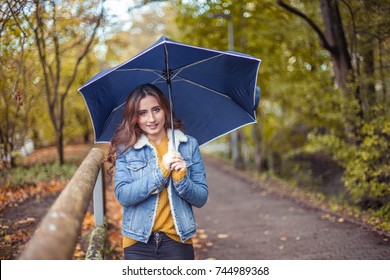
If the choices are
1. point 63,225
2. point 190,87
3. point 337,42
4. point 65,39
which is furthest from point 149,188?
point 65,39

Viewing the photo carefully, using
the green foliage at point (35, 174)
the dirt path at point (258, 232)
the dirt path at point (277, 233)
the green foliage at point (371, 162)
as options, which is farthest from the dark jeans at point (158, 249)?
the green foliage at point (371, 162)

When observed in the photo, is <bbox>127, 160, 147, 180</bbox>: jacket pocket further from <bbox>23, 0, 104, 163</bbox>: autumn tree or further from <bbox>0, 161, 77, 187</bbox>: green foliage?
<bbox>23, 0, 104, 163</bbox>: autumn tree

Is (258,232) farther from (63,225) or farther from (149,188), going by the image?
(63,225)

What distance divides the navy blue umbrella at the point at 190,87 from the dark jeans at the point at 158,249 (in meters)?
0.98

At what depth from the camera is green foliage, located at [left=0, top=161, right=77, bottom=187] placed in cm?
653

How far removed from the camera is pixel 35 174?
8984mm

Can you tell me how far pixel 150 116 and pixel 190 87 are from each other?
850 millimetres

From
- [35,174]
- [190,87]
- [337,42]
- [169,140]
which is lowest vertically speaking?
[35,174]

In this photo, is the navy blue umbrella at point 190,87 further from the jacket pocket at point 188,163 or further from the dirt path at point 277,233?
the dirt path at point 277,233

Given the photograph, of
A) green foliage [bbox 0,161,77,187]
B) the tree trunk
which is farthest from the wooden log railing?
the tree trunk

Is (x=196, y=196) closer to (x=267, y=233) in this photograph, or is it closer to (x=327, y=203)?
(x=267, y=233)

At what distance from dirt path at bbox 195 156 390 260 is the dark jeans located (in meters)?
3.11

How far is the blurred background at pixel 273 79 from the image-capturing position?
277 inches

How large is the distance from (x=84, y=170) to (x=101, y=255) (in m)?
1.59
